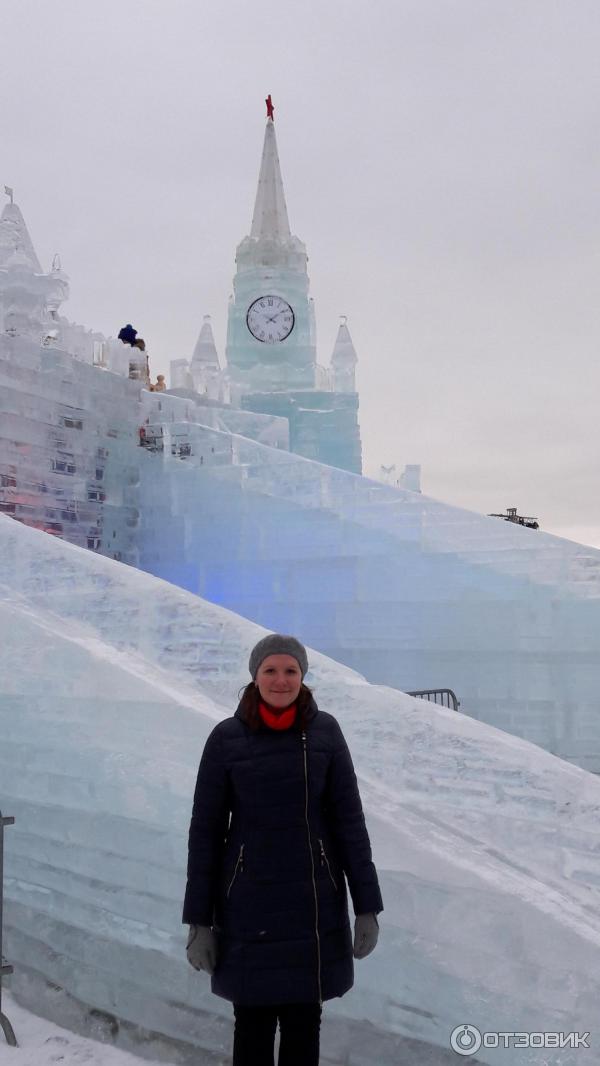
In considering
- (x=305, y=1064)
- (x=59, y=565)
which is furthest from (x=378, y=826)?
(x=59, y=565)

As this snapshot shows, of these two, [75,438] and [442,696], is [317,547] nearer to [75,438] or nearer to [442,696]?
[442,696]

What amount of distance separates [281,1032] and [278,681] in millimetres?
1111

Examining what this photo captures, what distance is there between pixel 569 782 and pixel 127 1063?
2.46 m

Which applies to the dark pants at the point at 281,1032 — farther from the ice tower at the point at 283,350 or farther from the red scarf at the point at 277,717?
the ice tower at the point at 283,350

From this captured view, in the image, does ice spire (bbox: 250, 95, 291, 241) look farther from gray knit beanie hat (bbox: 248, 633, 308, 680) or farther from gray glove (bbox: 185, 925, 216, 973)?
gray glove (bbox: 185, 925, 216, 973)

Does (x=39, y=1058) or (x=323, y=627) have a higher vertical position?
(x=323, y=627)

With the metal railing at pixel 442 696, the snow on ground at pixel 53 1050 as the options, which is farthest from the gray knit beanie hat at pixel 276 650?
the metal railing at pixel 442 696

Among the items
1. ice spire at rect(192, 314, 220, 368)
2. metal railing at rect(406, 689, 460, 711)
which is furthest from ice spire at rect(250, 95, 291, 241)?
metal railing at rect(406, 689, 460, 711)

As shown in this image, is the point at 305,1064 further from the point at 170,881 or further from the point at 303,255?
the point at 303,255

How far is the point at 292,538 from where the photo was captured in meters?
11.7

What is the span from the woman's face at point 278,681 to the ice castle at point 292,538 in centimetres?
743

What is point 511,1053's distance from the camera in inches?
140

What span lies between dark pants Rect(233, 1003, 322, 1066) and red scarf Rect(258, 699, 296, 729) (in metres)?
0.87

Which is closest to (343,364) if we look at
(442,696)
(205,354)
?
(205,354)
